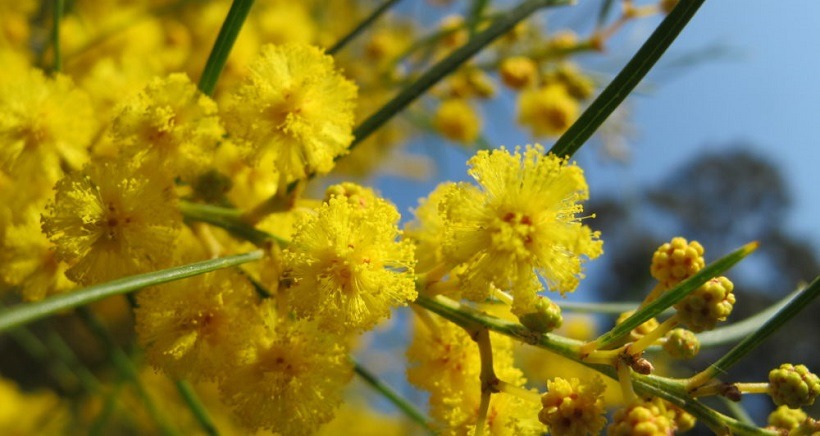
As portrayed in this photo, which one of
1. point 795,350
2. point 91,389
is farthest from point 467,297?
point 795,350

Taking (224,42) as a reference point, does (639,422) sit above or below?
below

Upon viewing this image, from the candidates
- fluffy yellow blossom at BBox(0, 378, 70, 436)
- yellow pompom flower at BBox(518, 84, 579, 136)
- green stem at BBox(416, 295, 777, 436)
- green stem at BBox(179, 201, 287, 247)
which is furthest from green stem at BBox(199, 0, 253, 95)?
fluffy yellow blossom at BBox(0, 378, 70, 436)

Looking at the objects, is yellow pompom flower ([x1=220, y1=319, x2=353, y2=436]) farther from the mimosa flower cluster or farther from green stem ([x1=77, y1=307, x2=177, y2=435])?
green stem ([x1=77, y1=307, x2=177, y2=435])

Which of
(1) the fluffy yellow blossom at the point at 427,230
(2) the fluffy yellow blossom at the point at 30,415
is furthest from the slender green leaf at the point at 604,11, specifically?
(2) the fluffy yellow blossom at the point at 30,415

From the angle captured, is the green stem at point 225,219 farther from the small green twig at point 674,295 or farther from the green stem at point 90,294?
the small green twig at point 674,295

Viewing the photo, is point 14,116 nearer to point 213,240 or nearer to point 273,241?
point 213,240

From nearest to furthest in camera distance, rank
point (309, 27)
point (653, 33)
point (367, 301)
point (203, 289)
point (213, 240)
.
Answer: point (653, 33) < point (367, 301) < point (203, 289) < point (213, 240) < point (309, 27)

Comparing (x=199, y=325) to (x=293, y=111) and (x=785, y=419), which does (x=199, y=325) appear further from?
(x=785, y=419)

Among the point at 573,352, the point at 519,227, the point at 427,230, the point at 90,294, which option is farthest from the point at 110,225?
the point at 573,352
